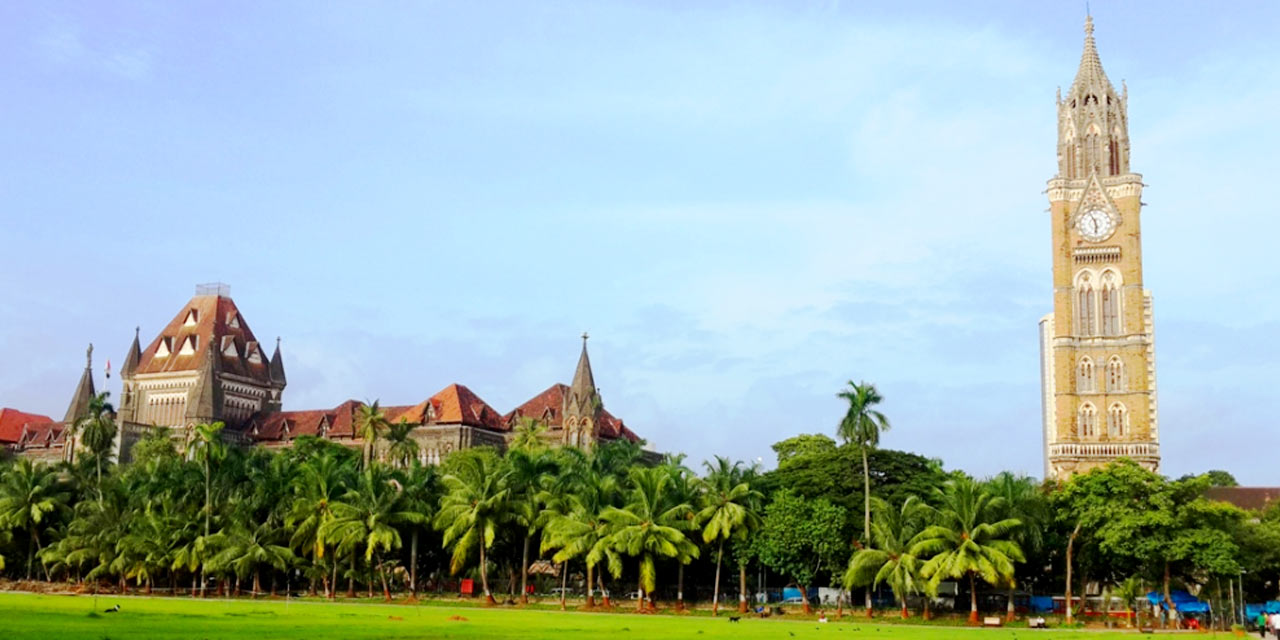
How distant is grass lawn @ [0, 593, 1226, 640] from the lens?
34031 millimetres

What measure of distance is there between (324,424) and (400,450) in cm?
2542

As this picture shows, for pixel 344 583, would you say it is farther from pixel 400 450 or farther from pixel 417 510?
pixel 400 450

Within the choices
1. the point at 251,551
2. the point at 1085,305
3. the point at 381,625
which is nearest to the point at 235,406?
the point at 251,551

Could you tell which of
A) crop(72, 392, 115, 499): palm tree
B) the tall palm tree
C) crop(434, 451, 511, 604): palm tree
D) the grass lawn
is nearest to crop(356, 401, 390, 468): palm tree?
crop(72, 392, 115, 499): palm tree

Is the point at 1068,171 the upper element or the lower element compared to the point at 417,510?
upper

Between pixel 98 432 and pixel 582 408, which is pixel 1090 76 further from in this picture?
pixel 98 432

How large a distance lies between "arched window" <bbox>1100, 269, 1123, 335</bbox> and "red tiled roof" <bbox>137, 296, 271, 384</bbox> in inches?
3095

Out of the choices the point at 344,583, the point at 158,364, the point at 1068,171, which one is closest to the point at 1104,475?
the point at 344,583

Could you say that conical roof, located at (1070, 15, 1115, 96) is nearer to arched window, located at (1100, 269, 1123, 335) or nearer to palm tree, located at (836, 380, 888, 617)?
arched window, located at (1100, 269, 1123, 335)

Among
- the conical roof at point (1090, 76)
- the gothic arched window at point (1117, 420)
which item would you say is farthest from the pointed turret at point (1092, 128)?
the gothic arched window at point (1117, 420)

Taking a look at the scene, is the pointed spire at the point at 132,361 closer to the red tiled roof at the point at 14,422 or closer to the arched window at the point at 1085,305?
the red tiled roof at the point at 14,422

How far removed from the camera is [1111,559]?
62.3m

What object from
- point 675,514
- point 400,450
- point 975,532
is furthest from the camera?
point 400,450

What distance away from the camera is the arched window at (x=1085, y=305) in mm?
107812
